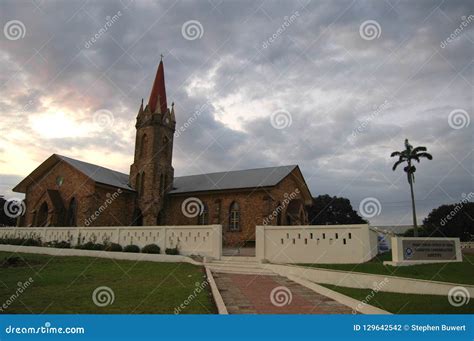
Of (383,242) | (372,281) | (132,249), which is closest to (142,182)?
(132,249)

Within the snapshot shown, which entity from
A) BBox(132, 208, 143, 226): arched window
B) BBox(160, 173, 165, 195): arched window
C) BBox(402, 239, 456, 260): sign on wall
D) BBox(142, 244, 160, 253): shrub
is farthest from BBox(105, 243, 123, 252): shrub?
BBox(402, 239, 456, 260): sign on wall

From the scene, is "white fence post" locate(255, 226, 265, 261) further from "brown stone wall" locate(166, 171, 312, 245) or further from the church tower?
the church tower

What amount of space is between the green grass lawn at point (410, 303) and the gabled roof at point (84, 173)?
69.6 feet

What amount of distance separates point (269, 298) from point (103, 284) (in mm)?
4935

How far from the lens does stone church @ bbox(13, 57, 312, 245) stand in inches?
1005

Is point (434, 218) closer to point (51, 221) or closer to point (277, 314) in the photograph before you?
point (51, 221)

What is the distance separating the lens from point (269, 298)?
8.64m

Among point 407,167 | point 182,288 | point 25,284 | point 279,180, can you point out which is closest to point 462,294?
point 182,288

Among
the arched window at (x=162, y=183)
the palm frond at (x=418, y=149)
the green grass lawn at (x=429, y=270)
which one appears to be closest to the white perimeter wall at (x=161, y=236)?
the green grass lawn at (x=429, y=270)

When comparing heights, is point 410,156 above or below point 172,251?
above

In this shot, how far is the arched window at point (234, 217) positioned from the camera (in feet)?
85.6

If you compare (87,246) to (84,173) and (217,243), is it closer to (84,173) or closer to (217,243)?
(217,243)

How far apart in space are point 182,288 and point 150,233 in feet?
31.6

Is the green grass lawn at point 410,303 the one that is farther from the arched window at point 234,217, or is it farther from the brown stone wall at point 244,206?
the arched window at point 234,217
